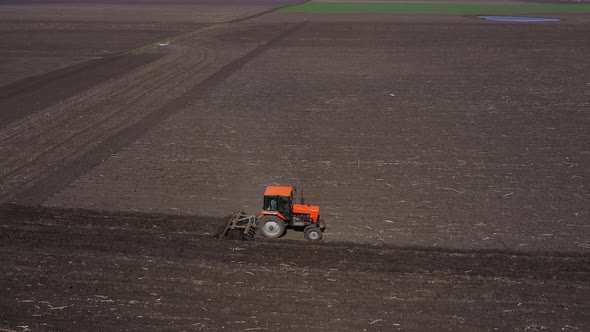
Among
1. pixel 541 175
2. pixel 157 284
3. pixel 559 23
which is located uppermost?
pixel 559 23

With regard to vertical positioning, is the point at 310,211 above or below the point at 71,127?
below

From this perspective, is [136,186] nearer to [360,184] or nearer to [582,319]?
A: [360,184]

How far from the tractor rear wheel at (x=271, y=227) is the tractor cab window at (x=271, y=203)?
362mm

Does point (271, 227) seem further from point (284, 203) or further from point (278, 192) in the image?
point (278, 192)

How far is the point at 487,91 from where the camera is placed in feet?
100.0

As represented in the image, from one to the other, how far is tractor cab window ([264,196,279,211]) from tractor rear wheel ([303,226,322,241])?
980 mm

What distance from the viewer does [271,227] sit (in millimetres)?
13586

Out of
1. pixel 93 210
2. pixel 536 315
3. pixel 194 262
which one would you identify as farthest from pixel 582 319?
pixel 93 210

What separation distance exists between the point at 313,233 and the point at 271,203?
126cm

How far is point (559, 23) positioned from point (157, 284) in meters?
67.2

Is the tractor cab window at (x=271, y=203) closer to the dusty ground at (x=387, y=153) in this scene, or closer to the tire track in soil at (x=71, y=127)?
the dusty ground at (x=387, y=153)

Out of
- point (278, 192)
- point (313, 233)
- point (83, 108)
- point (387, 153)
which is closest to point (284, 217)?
point (278, 192)

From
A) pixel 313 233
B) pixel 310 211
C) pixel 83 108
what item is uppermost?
pixel 83 108

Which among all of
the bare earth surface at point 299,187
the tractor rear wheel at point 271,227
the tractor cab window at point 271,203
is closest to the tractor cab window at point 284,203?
the tractor cab window at point 271,203
